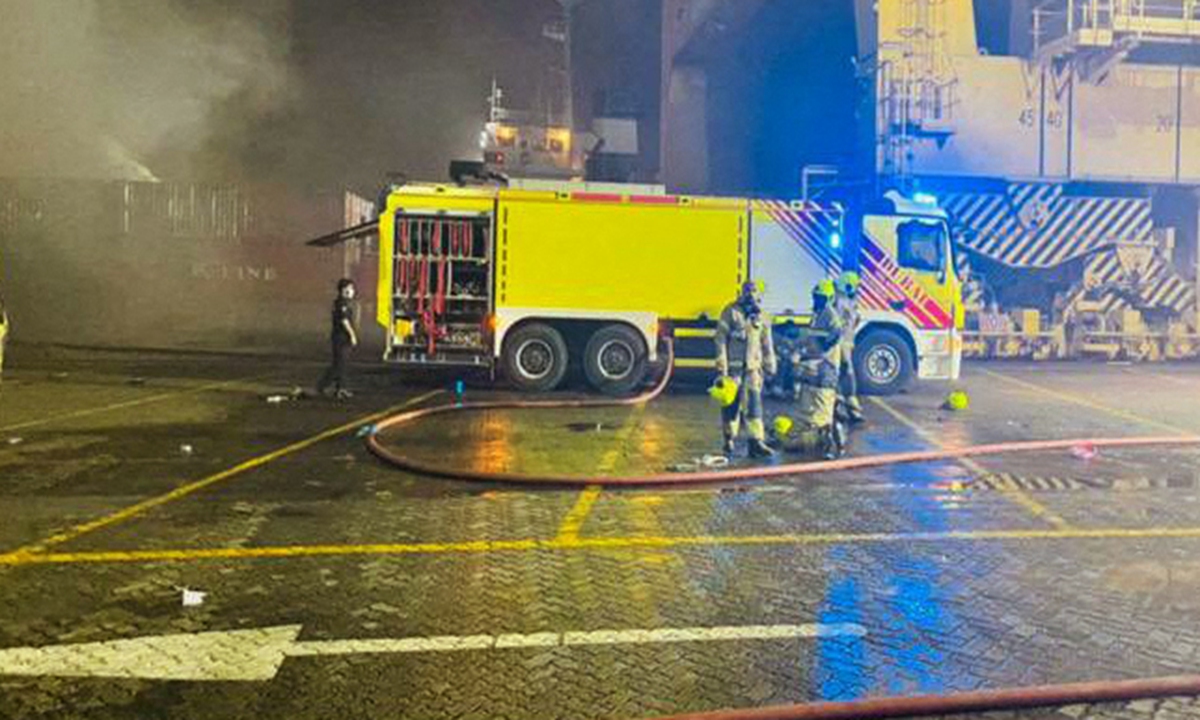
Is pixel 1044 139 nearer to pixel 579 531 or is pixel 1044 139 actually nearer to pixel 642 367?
pixel 642 367

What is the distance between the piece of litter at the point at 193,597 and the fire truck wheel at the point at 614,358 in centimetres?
844

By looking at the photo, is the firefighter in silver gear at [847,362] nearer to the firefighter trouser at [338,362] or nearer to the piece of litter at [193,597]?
the firefighter trouser at [338,362]

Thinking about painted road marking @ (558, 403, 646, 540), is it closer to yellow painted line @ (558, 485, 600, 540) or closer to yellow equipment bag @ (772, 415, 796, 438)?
yellow painted line @ (558, 485, 600, 540)

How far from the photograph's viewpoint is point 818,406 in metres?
8.23

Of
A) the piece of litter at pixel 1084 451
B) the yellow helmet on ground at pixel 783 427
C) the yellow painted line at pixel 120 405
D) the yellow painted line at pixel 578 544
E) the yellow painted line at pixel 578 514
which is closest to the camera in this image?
the yellow painted line at pixel 578 544

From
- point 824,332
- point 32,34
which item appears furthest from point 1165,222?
point 32,34

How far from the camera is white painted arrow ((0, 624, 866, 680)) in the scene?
3.54 m

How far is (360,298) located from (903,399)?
51.4 feet

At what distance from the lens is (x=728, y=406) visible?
26.3 ft

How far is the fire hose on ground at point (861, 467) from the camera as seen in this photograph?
123 inches

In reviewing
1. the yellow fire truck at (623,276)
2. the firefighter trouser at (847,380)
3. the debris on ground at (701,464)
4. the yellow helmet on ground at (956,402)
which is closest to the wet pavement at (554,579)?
the debris on ground at (701,464)

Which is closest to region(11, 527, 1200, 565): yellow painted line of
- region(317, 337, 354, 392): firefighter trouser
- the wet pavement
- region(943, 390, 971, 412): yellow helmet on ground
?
the wet pavement

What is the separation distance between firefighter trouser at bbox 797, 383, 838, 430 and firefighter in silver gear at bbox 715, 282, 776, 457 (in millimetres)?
387

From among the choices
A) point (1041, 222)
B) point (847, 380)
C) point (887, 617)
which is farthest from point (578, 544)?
point (1041, 222)
